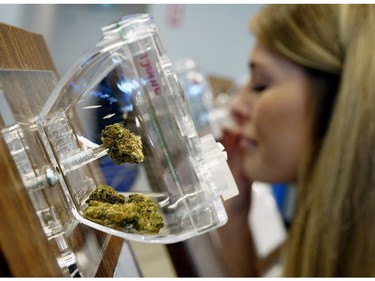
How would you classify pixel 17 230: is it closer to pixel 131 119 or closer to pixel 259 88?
pixel 131 119

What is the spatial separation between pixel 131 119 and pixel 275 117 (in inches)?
19.5

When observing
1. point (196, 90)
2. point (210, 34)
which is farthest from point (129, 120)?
point (210, 34)

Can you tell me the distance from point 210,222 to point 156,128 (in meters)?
0.07

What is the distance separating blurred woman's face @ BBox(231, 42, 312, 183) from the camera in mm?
699

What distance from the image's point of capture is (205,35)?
5.37 ft

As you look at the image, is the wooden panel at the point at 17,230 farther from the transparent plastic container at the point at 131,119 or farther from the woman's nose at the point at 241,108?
the woman's nose at the point at 241,108

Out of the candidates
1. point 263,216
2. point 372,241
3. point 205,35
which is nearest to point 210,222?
point 372,241

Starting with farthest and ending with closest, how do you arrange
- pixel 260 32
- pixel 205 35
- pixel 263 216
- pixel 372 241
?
pixel 205 35 < pixel 263 216 < pixel 260 32 < pixel 372 241

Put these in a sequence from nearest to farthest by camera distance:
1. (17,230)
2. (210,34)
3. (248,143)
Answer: (17,230) → (248,143) → (210,34)

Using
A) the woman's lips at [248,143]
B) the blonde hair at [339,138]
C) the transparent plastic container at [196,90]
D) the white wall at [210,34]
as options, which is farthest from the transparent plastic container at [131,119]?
the white wall at [210,34]

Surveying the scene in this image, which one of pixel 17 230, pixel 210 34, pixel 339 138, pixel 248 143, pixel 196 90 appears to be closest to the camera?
pixel 17 230

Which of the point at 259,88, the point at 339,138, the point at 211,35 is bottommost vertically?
the point at 339,138

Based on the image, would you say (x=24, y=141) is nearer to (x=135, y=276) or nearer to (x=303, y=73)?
(x=135, y=276)

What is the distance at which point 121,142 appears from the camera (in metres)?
0.26
